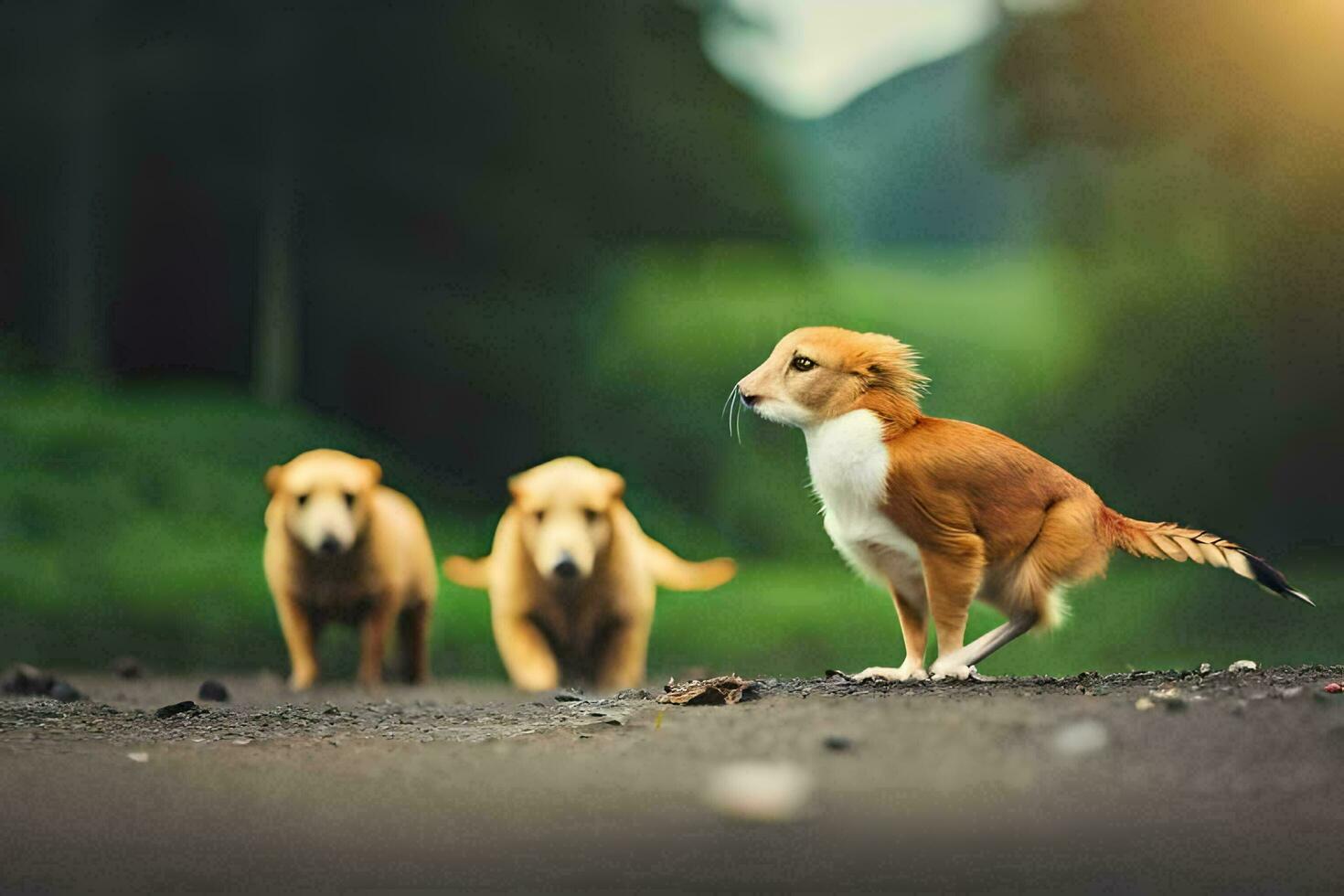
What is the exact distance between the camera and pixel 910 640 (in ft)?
13.1

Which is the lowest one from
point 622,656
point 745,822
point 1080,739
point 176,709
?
point 745,822

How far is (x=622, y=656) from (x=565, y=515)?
2.30 feet

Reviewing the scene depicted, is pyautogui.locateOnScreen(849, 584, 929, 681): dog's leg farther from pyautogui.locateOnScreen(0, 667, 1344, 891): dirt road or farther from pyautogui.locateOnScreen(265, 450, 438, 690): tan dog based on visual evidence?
pyautogui.locateOnScreen(265, 450, 438, 690): tan dog

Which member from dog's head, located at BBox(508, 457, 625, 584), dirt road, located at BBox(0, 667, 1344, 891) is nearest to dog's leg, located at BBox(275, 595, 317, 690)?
dog's head, located at BBox(508, 457, 625, 584)

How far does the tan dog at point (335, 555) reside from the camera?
553 cm

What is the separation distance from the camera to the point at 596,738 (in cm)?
320

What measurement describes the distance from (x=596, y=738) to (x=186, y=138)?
749 centimetres

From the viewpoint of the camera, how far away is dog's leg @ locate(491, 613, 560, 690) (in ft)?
18.2

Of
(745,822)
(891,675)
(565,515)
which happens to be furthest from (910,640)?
(565,515)

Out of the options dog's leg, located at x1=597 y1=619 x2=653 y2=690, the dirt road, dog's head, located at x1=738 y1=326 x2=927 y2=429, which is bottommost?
the dirt road

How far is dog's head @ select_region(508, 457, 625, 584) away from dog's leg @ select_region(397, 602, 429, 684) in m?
1.02

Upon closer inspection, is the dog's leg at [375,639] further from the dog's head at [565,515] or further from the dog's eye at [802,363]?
the dog's eye at [802,363]

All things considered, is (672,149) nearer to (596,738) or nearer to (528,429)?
(528,429)

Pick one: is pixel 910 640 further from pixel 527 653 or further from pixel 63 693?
pixel 63 693
